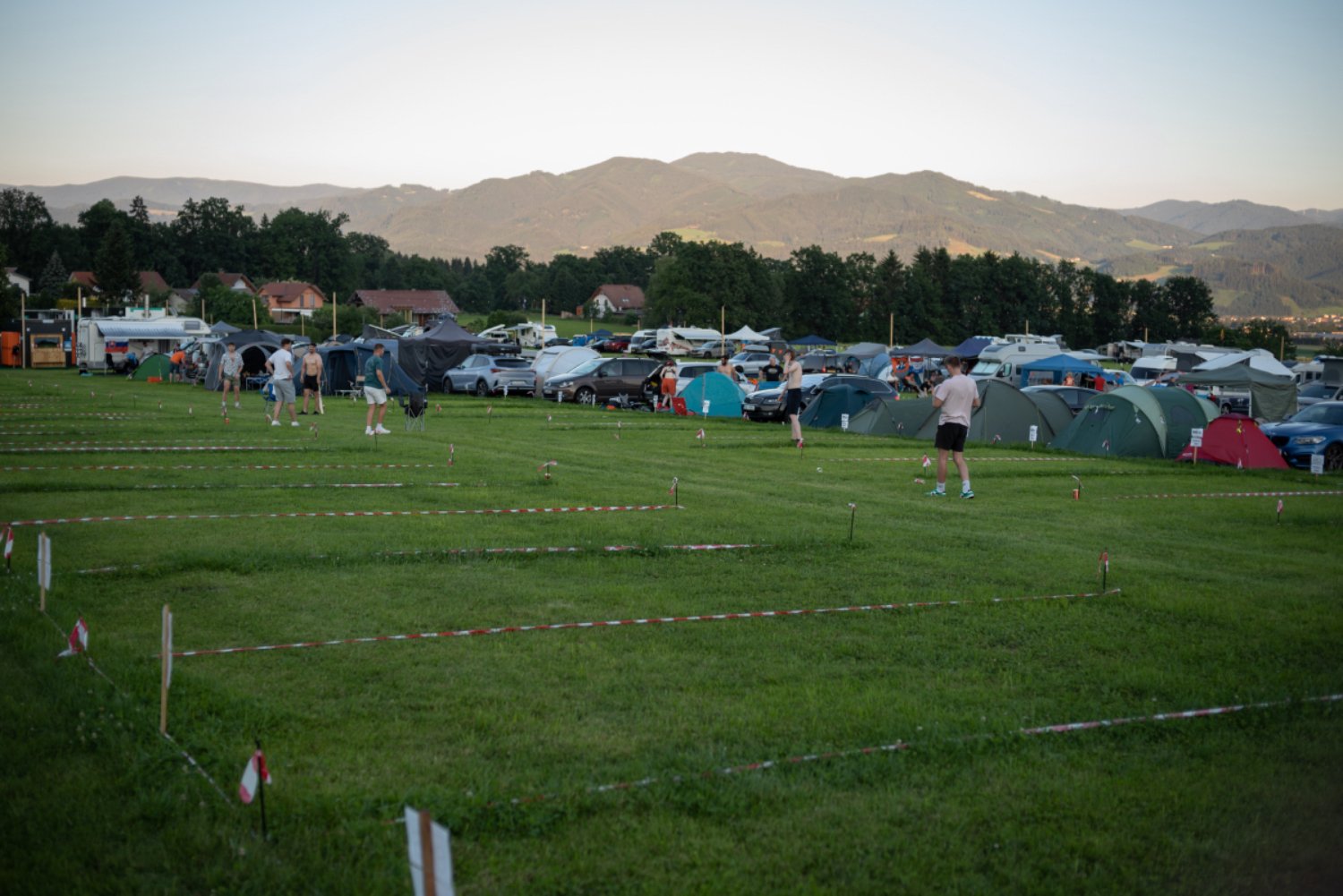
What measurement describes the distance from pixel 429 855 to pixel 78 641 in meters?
4.88

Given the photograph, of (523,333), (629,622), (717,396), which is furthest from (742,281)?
(629,622)

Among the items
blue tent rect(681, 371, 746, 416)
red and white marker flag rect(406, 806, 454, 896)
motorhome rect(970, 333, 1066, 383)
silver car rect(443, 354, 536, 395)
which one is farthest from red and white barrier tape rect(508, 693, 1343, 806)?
motorhome rect(970, 333, 1066, 383)

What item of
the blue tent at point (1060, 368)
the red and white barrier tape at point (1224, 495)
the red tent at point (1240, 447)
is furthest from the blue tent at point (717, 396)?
the blue tent at point (1060, 368)

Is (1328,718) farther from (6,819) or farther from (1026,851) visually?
(6,819)

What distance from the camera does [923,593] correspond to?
9.24 m

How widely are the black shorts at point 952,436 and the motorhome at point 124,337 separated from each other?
47472 millimetres

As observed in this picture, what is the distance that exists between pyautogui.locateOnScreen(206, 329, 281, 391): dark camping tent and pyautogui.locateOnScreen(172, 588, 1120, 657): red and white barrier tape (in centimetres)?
3616

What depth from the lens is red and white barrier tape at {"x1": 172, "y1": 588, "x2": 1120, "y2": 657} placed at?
7398 mm

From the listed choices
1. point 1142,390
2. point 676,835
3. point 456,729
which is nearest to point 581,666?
point 456,729

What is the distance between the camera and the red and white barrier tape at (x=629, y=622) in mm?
7398

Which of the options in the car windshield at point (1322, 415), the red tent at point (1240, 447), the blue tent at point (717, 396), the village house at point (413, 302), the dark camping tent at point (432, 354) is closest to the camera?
the red tent at point (1240, 447)

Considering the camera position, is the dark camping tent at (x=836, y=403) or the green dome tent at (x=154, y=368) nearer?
the dark camping tent at (x=836, y=403)

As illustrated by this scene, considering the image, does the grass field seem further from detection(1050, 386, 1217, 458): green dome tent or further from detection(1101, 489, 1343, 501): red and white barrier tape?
detection(1050, 386, 1217, 458): green dome tent

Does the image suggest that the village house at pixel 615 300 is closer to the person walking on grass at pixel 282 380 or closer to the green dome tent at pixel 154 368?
the green dome tent at pixel 154 368
